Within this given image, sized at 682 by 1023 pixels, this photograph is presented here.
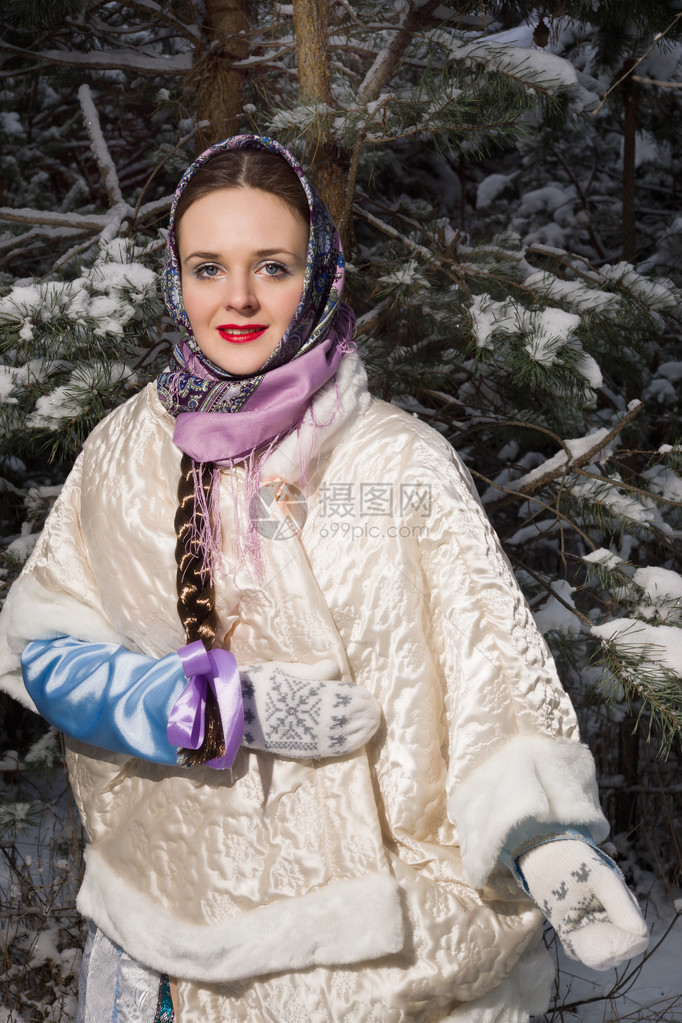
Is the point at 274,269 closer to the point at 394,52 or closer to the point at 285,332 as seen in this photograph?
the point at 285,332

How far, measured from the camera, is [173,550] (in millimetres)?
1519

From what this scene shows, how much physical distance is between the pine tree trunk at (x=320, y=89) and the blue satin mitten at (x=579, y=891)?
4.94 feet

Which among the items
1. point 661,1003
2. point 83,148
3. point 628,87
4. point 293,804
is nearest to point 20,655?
point 293,804

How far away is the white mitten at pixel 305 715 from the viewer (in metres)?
1.34

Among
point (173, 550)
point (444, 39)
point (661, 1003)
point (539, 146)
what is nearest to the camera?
point (173, 550)

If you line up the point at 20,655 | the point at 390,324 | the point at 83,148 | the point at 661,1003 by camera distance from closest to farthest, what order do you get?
the point at 20,655 → the point at 661,1003 → the point at 390,324 → the point at 83,148

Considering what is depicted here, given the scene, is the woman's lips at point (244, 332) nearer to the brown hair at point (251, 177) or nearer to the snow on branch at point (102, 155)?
the brown hair at point (251, 177)

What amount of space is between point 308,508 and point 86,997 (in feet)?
3.05

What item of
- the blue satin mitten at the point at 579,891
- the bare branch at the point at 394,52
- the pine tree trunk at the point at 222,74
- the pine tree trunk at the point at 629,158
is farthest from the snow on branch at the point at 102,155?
the blue satin mitten at the point at 579,891

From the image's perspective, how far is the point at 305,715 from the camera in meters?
1.34

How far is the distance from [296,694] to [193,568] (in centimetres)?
27

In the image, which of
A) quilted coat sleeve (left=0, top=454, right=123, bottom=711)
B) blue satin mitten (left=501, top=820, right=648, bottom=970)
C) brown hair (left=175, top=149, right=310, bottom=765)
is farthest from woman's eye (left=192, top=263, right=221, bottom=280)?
blue satin mitten (left=501, top=820, right=648, bottom=970)

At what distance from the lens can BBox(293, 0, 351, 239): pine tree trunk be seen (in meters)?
2.06

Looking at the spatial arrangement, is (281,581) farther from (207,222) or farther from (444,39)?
(444,39)
